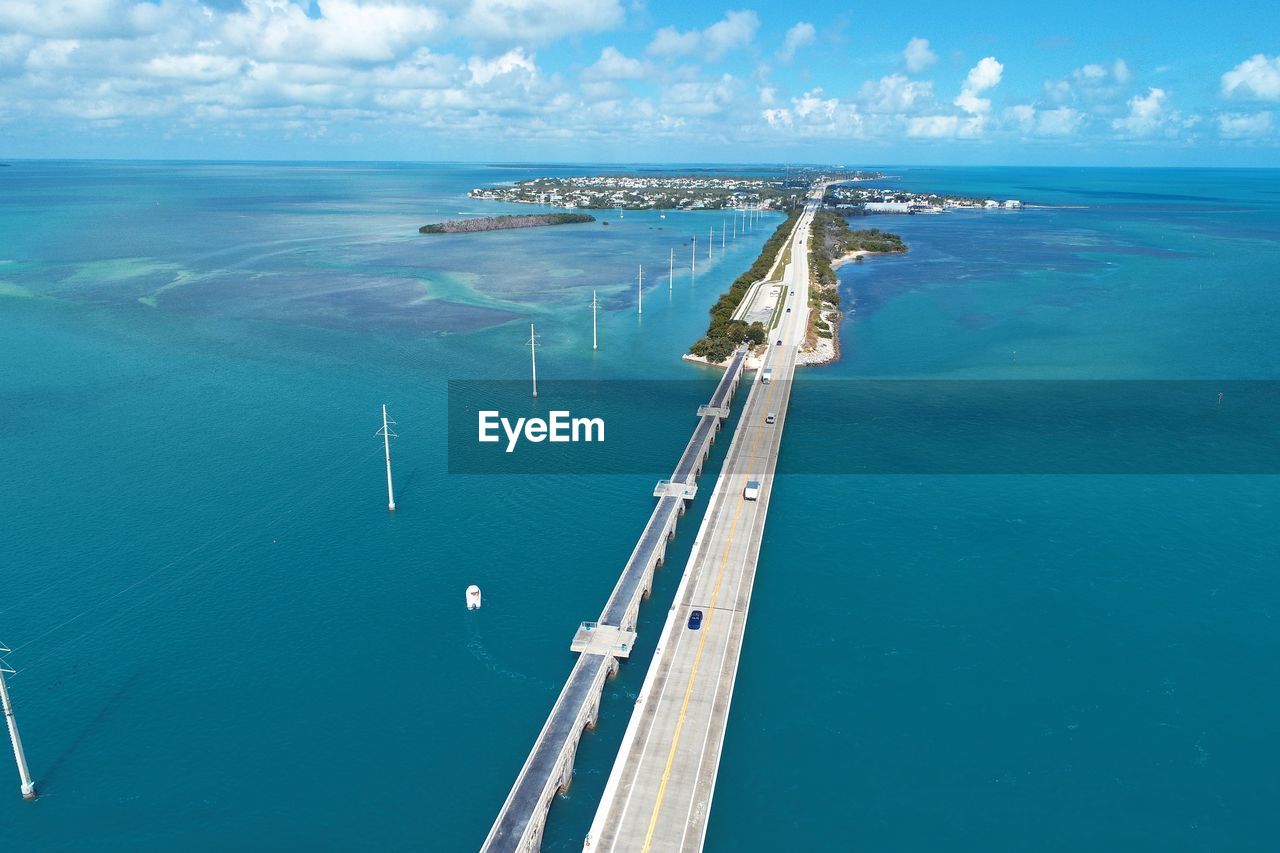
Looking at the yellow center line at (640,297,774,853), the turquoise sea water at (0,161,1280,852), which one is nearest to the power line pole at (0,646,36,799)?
the turquoise sea water at (0,161,1280,852)

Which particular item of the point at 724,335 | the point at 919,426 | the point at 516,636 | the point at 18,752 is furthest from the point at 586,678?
the point at 724,335

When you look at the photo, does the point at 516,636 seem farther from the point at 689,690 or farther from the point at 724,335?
the point at 724,335

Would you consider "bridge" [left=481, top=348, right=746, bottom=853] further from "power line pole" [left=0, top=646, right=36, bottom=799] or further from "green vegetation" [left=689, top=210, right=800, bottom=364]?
"green vegetation" [left=689, top=210, right=800, bottom=364]

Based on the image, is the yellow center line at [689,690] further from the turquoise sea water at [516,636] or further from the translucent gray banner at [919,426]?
the translucent gray banner at [919,426]

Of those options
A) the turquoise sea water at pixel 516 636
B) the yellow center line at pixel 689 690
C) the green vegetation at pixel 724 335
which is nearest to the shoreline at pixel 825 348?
the green vegetation at pixel 724 335

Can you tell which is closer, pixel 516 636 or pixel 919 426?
pixel 516 636

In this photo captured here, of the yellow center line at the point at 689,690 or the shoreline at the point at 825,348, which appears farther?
the shoreline at the point at 825,348
